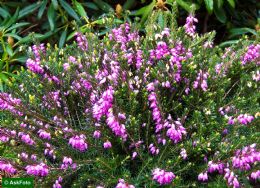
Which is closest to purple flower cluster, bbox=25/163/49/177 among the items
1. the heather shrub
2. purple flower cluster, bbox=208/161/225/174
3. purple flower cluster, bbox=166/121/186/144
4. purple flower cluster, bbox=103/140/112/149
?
the heather shrub

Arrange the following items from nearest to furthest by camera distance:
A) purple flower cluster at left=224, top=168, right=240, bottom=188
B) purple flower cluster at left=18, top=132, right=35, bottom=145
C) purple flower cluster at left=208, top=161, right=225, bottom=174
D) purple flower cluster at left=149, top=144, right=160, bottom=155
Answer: purple flower cluster at left=224, top=168, right=240, bottom=188
purple flower cluster at left=208, top=161, right=225, bottom=174
purple flower cluster at left=149, top=144, right=160, bottom=155
purple flower cluster at left=18, top=132, right=35, bottom=145

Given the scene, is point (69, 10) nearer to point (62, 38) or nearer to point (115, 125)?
point (62, 38)

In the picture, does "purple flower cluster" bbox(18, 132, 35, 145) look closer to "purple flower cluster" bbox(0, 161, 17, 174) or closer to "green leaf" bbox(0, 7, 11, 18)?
"purple flower cluster" bbox(0, 161, 17, 174)

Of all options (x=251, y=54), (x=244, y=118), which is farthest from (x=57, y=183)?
(x=251, y=54)

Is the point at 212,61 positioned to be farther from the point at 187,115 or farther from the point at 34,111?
the point at 34,111

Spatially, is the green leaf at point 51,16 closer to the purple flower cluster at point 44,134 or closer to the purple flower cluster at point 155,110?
the purple flower cluster at point 44,134

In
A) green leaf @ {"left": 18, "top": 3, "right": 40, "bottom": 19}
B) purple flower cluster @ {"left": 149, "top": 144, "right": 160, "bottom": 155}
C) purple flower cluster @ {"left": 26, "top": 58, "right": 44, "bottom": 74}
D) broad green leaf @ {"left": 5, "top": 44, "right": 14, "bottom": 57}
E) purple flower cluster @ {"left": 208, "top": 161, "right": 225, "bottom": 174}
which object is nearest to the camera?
purple flower cluster @ {"left": 208, "top": 161, "right": 225, "bottom": 174}

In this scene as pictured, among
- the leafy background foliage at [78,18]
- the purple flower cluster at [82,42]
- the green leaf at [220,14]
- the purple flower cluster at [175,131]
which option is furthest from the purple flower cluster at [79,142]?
the green leaf at [220,14]
